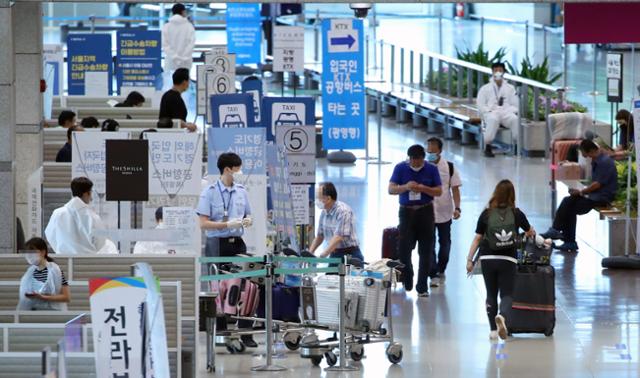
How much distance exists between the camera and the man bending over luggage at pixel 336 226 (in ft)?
47.7

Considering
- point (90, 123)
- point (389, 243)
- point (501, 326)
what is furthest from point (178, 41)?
point (501, 326)

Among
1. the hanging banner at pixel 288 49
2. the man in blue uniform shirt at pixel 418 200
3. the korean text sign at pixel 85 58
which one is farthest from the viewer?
the korean text sign at pixel 85 58

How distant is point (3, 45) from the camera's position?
12.6 m

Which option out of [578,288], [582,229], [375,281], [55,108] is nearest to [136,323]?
[375,281]

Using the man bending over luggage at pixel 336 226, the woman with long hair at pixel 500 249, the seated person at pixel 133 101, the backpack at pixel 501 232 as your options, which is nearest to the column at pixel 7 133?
the man bending over luggage at pixel 336 226

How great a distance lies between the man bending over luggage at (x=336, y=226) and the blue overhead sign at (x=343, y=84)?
7474 millimetres

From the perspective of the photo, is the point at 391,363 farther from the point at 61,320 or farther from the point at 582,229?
the point at 582,229

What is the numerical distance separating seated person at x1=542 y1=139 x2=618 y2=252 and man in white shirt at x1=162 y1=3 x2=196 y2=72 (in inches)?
422

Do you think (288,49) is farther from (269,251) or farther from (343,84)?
(269,251)

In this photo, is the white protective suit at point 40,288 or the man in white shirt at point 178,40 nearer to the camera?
the white protective suit at point 40,288

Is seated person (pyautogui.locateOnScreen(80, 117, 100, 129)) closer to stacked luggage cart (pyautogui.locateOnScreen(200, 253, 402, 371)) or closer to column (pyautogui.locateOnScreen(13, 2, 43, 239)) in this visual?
column (pyautogui.locateOnScreen(13, 2, 43, 239))

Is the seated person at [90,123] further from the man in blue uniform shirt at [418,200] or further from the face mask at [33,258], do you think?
the face mask at [33,258]

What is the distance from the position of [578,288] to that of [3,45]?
676 cm

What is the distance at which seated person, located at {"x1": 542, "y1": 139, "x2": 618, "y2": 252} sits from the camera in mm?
17953
